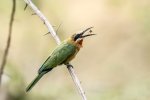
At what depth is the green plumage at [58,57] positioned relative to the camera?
3.27m

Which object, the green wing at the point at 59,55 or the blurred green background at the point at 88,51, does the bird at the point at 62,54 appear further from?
the blurred green background at the point at 88,51

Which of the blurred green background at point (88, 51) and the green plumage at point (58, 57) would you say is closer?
the green plumage at point (58, 57)

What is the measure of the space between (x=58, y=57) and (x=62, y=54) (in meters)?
0.06

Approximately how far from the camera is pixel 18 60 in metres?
6.71

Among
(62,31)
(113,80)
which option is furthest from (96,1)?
(62,31)

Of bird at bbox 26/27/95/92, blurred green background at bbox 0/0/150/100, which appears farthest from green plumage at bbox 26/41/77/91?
blurred green background at bbox 0/0/150/100

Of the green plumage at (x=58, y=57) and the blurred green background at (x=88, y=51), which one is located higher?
the blurred green background at (x=88, y=51)

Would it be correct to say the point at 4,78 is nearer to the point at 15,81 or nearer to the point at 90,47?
the point at 15,81

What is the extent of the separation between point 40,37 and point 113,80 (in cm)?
159

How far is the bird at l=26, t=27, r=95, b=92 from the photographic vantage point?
3.27 meters

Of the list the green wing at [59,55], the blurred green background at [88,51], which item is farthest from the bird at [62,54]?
the blurred green background at [88,51]

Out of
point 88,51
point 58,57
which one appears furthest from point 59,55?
point 88,51

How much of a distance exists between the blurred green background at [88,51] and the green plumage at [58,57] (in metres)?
1.27

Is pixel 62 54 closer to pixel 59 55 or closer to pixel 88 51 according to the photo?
pixel 59 55
